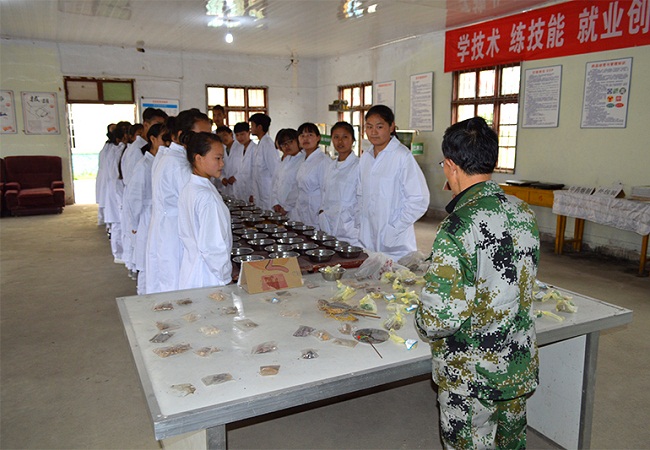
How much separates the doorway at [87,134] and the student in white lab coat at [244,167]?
14.5 ft

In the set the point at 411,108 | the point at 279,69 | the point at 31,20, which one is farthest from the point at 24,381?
the point at 279,69

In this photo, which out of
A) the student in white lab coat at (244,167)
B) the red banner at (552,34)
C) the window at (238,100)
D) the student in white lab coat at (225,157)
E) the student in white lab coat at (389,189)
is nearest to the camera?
the student in white lab coat at (389,189)

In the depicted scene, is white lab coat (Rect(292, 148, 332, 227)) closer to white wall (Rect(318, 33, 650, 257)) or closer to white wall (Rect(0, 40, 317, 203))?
A: white wall (Rect(318, 33, 650, 257))

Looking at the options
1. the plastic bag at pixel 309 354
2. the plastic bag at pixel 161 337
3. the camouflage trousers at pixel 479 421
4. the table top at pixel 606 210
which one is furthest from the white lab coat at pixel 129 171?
the table top at pixel 606 210

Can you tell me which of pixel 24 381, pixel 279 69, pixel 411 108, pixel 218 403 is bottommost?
pixel 24 381

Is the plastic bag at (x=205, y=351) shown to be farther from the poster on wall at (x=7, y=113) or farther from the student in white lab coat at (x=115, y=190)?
the poster on wall at (x=7, y=113)

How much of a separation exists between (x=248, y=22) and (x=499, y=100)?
3744mm

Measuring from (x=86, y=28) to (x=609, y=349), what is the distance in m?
8.07

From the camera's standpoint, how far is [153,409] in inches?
48.2

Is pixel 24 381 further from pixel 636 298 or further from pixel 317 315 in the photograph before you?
pixel 636 298

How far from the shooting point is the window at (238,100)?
10.5 metres

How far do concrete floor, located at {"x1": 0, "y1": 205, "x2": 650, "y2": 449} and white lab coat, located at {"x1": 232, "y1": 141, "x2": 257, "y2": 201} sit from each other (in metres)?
2.17

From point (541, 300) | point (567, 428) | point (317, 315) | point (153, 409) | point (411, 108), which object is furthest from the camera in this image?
point (411, 108)

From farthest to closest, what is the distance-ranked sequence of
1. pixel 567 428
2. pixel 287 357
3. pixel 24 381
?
pixel 24 381, pixel 567 428, pixel 287 357
